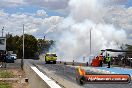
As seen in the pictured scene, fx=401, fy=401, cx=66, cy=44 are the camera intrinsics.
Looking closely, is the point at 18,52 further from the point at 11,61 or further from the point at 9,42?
the point at 11,61

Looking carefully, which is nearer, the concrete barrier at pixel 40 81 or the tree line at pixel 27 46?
the concrete barrier at pixel 40 81

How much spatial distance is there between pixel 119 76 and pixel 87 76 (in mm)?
494

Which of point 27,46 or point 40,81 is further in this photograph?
point 27,46

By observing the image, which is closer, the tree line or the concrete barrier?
the concrete barrier

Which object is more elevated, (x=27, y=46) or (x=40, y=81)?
(x=27, y=46)

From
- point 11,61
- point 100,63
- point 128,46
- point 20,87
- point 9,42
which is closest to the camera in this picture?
point 20,87

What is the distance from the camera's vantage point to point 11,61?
82.9m

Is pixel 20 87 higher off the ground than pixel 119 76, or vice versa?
pixel 119 76

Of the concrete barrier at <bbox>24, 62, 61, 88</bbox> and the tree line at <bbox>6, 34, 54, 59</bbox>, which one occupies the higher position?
the tree line at <bbox>6, 34, 54, 59</bbox>

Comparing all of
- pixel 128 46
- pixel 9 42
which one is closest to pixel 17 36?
pixel 9 42

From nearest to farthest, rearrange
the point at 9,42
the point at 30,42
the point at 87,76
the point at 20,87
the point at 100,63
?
the point at 87,76 < the point at 20,87 < the point at 100,63 < the point at 30,42 < the point at 9,42

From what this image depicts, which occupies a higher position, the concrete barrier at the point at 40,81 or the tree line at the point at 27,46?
the tree line at the point at 27,46

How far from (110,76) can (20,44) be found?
13693 centimetres

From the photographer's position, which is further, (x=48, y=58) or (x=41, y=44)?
(x=41, y=44)
